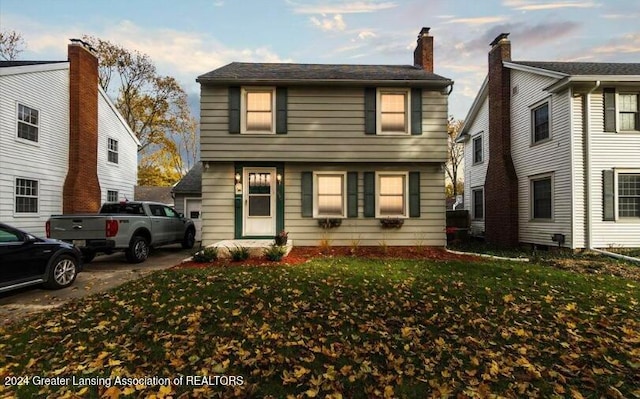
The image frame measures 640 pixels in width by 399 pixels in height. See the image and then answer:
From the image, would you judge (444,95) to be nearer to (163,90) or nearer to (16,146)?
(16,146)

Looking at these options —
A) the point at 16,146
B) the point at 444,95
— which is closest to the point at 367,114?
the point at 444,95

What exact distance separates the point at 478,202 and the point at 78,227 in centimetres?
1699

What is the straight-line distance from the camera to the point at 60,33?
15.2m

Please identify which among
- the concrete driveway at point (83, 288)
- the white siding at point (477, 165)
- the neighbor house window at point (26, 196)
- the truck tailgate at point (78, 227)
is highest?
the white siding at point (477, 165)

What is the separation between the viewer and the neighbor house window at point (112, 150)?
51.7 feet

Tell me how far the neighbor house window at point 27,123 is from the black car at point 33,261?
835cm

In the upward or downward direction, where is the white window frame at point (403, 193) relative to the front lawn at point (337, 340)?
upward

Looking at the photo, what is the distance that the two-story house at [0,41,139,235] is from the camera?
10.9 m

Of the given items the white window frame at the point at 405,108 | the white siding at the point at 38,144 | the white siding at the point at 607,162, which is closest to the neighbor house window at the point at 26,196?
the white siding at the point at 38,144

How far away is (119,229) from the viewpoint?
8.22 metres

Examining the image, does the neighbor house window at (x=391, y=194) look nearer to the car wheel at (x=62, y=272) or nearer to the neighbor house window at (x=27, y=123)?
the car wheel at (x=62, y=272)

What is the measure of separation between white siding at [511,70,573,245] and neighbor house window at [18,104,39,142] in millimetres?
19527

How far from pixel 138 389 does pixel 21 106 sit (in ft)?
45.5

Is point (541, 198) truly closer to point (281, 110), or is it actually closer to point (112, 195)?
point (281, 110)
